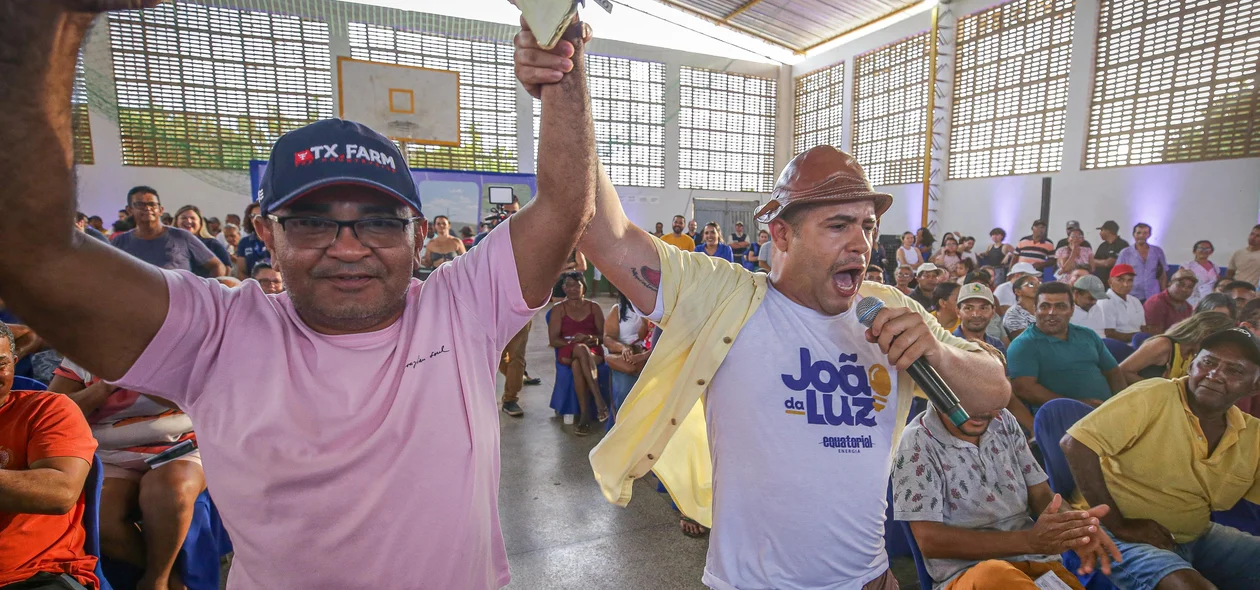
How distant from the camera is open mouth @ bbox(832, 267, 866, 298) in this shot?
1.60 meters

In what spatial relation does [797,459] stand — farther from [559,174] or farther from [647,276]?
[559,174]

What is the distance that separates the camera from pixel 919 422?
2.22 meters

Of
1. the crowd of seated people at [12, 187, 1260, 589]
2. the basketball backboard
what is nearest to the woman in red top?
the crowd of seated people at [12, 187, 1260, 589]

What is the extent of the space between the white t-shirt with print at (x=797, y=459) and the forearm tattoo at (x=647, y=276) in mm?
58

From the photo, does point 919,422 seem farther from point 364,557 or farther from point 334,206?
point 334,206

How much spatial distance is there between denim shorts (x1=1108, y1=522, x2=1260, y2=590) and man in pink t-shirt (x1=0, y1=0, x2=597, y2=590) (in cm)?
248

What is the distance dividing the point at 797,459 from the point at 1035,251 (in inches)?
431

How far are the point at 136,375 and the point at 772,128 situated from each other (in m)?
23.2

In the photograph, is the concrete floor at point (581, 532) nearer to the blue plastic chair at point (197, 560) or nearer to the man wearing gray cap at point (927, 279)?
the blue plastic chair at point (197, 560)

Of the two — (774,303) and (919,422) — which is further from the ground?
(774,303)

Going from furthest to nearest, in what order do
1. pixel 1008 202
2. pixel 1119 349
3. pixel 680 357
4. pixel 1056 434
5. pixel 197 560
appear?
pixel 1008 202 < pixel 1119 349 < pixel 1056 434 < pixel 197 560 < pixel 680 357

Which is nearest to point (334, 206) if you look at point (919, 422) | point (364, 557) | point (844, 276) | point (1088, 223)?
point (364, 557)

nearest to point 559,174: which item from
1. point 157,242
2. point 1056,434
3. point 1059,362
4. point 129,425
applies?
point 129,425

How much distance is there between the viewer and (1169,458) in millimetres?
2346
